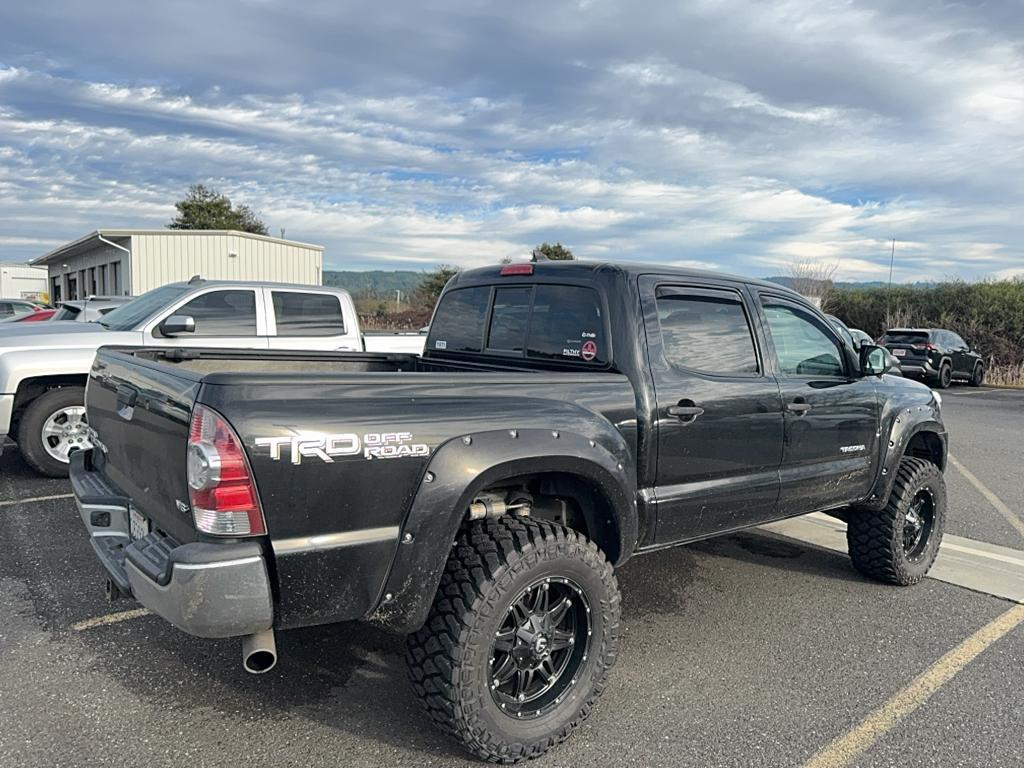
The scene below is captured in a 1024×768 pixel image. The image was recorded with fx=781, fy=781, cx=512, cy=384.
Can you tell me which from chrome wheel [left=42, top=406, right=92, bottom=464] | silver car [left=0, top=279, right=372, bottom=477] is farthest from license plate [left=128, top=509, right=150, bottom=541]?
chrome wheel [left=42, top=406, right=92, bottom=464]

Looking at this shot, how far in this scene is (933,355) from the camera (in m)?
20.3

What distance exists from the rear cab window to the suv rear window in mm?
19190

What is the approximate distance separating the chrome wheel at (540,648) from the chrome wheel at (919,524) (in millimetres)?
2892

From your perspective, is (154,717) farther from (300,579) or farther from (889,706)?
(889,706)

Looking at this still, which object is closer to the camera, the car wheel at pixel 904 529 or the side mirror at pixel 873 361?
the side mirror at pixel 873 361

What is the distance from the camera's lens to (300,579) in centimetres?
A: 247

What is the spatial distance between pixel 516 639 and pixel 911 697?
73.3 inches

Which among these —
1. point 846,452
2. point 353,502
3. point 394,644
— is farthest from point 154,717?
point 846,452

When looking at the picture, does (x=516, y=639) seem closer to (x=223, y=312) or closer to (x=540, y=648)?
(x=540, y=648)

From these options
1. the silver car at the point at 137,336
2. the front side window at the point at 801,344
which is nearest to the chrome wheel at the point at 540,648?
the front side window at the point at 801,344

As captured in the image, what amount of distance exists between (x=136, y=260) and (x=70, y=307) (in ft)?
49.4

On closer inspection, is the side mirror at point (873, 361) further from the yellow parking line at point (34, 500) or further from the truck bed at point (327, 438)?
the yellow parking line at point (34, 500)

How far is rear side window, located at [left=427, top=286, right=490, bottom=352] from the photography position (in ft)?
14.1

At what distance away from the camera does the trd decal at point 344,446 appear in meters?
2.40
